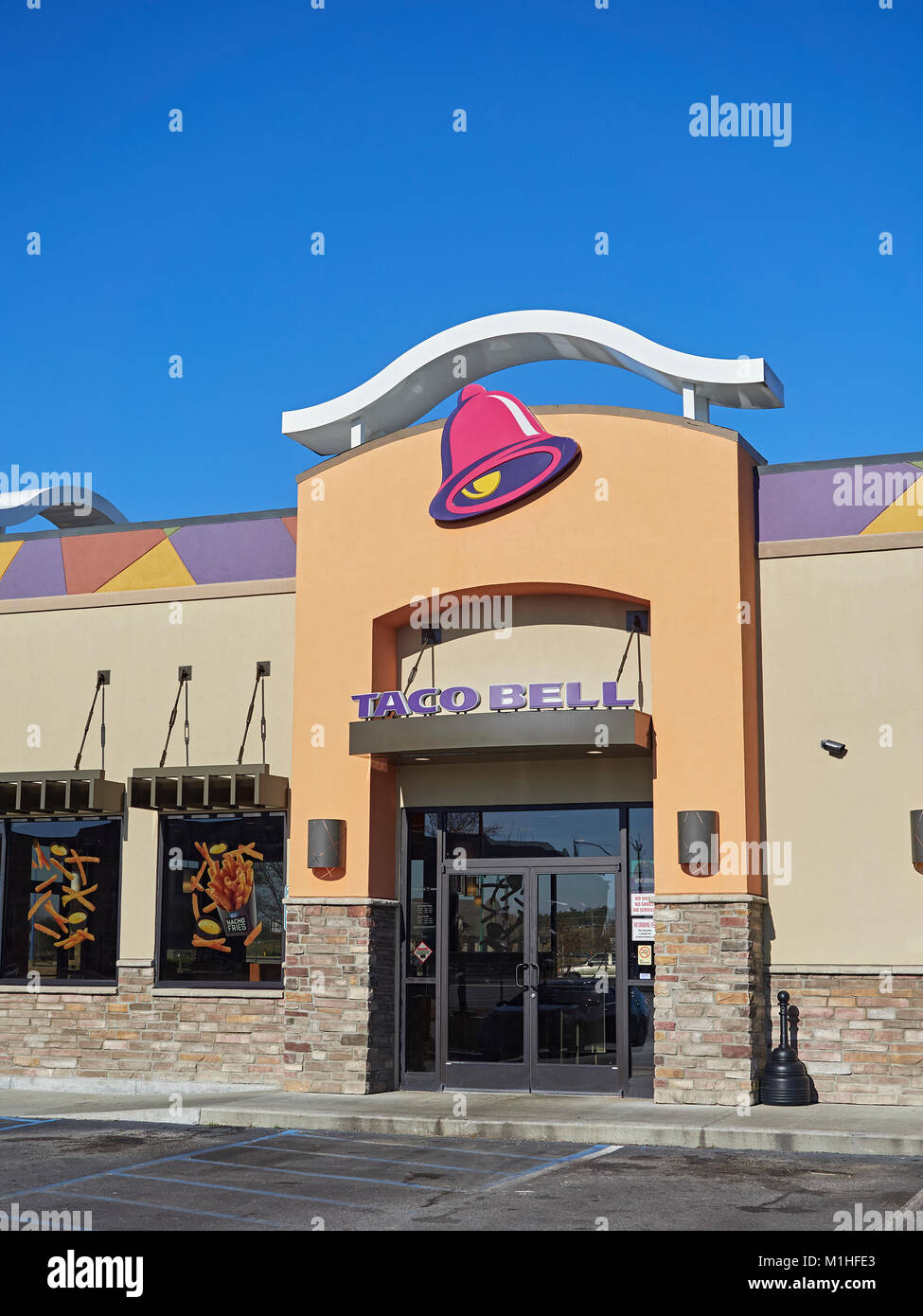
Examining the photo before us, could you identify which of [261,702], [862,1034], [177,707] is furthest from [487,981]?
[177,707]

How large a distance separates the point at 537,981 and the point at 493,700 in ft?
10.3

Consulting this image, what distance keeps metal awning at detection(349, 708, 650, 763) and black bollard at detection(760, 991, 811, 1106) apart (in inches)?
120

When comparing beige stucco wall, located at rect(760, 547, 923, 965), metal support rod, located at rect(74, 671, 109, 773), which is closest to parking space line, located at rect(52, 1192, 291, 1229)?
beige stucco wall, located at rect(760, 547, 923, 965)

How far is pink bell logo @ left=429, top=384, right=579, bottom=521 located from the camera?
15.3m

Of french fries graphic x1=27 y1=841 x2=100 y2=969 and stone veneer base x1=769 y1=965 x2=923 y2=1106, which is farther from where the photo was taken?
french fries graphic x1=27 y1=841 x2=100 y2=969

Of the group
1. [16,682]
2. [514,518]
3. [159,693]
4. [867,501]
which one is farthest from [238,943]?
[867,501]

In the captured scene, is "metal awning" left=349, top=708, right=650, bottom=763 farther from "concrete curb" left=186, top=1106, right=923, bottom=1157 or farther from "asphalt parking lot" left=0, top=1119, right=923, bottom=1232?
"asphalt parking lot" left=0, top=1119, right=923, bottom=1232

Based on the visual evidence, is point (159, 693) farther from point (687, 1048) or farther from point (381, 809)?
point (687, 1048)

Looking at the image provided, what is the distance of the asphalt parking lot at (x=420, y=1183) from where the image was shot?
28.5ft

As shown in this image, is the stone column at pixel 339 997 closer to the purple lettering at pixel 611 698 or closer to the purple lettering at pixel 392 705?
the purple lettering at pixel 392 705

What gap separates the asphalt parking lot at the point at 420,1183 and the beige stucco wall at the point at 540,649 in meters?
5.29

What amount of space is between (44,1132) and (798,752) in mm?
8327

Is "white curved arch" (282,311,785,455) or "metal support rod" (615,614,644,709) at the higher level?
"white curved arch" (282,311,785,455)

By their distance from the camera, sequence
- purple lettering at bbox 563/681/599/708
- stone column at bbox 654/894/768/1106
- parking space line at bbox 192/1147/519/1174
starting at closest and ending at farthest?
parking space line at bbox 192/1147/519/1174 < stone column at bbox 654/894/768/1106 < purple lettering at bbox 563/681/599/708
